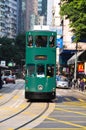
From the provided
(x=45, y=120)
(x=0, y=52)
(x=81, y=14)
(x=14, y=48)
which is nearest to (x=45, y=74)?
(x=81, y=14)

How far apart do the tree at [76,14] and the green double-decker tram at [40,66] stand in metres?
4.59

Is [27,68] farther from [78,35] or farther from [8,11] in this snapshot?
[8,11]

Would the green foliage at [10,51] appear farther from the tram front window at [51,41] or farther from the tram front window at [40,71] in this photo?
the tram front window at [40,71]

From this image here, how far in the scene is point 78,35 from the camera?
4059cm

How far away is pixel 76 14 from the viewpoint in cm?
4012

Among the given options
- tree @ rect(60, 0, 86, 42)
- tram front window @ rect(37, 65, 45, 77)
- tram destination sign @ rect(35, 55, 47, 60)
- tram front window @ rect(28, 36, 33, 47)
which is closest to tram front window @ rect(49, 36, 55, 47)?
tram destination sign @ rect(35, 55, 47, 60)

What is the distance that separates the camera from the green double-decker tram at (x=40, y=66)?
3491cm

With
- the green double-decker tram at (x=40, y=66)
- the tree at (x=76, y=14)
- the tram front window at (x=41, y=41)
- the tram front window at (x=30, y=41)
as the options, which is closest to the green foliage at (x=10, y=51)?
the tree at (x=76, y=14)

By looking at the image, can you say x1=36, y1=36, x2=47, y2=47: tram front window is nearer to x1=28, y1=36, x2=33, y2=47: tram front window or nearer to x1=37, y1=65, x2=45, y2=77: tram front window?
x1=28, y1=36, x2=33, y2=47: tram front window

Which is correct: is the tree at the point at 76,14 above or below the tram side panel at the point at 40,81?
above

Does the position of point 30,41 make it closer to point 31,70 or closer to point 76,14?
point 31,70

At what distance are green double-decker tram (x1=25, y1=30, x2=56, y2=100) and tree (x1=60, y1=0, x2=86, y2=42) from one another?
4.59 metres

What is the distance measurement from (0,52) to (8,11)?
6641 cm

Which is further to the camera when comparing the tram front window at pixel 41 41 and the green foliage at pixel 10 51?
the green foliage at pixel 10 51
